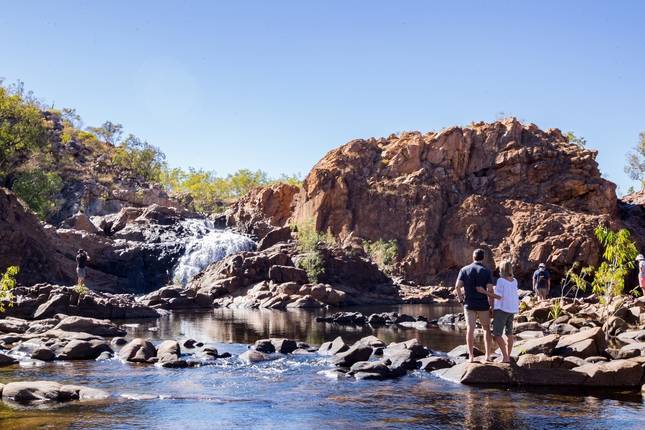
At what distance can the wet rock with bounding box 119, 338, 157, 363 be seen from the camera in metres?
18.5

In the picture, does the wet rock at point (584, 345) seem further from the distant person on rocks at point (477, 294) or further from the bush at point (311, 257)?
the bush at point (311, 257)

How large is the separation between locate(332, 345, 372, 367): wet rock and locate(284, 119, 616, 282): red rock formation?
176ft

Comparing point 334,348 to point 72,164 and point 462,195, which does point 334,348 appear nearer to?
point 462,195

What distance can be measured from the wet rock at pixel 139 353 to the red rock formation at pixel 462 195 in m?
55.3

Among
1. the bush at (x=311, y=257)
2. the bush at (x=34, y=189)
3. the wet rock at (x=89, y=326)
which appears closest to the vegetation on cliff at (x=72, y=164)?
the bush at (x=34, y=189)

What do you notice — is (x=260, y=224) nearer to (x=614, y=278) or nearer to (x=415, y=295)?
(x=415, y=295)

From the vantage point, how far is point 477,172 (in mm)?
80000

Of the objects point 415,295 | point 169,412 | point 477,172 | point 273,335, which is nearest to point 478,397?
point 169,412

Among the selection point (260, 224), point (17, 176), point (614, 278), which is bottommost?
A: point (614, 278)

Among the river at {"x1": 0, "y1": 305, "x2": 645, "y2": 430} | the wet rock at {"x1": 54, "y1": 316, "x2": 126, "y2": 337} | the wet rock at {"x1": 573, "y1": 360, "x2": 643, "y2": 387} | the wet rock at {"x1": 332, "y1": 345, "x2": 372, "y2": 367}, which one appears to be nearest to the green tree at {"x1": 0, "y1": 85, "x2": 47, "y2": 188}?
the wet rock at {"x1": 54, "y1": 316, "x2": 126, "y2": 337}

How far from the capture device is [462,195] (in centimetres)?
7850

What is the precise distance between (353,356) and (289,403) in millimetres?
5284

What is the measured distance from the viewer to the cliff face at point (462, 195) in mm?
A: 73000

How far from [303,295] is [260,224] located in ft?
96.5
